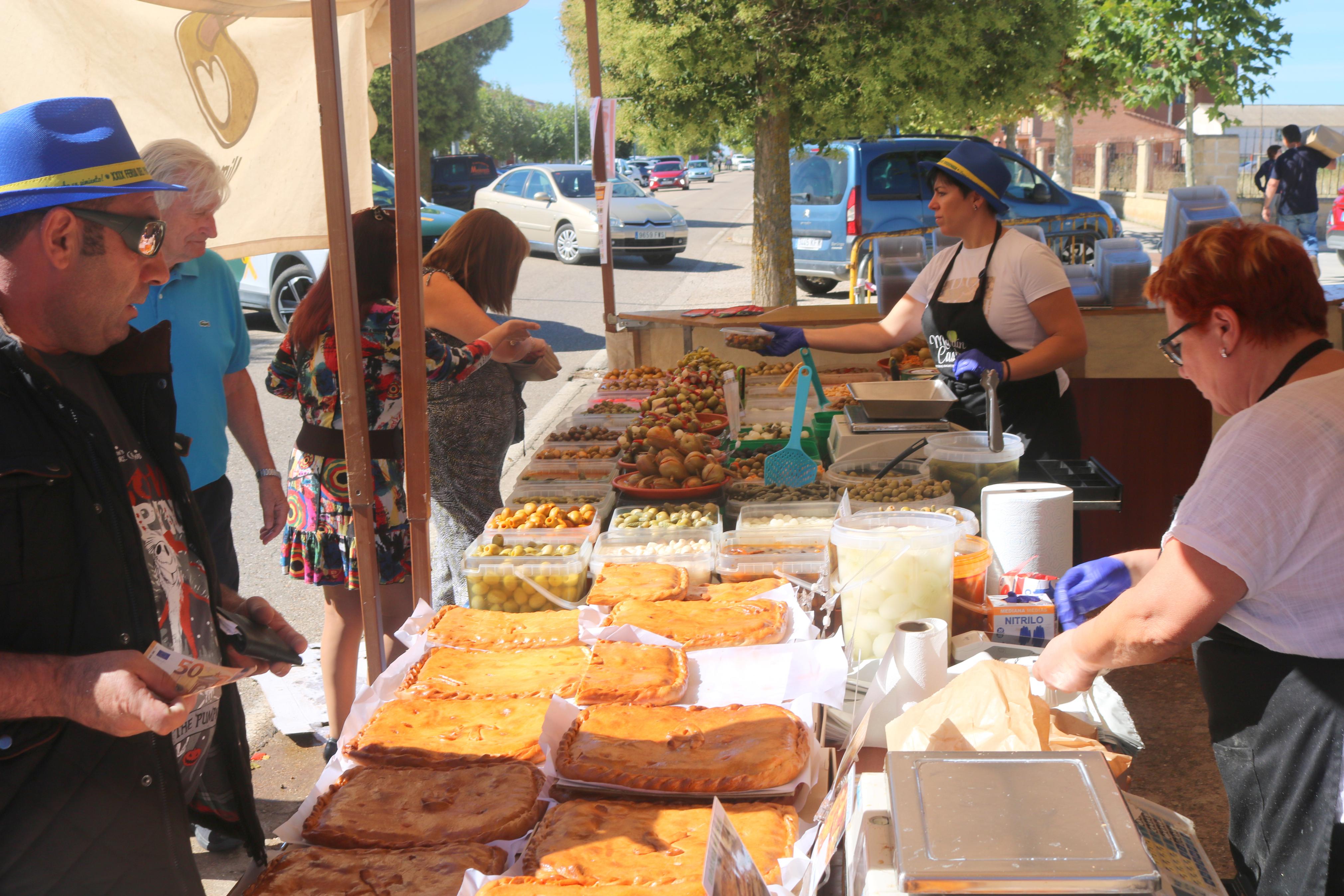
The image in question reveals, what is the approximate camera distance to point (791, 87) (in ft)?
30.7

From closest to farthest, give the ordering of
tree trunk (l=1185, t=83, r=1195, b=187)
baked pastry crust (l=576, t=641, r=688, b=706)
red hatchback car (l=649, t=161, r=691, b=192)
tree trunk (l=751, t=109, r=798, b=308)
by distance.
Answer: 1. baked pastry crust (l=576, t=641, r=688, b=706)
2. tree trunk (l=751, t=109, r=798, b=308)
3. tree trunk (l=1185, t=83, r=1195, b=187)
4. red hatchback car (l=649, t=161, r=691, b=192)

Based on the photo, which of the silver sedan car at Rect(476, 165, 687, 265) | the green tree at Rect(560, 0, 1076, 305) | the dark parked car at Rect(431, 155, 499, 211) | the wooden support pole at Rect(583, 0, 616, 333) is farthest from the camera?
the dark parked car at Rect(431, 155, 499, 211)

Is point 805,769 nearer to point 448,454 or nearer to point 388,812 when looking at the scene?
point 388,812

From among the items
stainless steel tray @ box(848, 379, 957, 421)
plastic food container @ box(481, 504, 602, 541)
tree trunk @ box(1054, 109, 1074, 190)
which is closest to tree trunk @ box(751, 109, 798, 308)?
stainless steel tray @ box(848, 379, 957, 421)

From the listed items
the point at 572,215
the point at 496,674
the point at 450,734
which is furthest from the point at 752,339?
the point at 572,215

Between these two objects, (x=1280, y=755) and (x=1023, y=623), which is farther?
(x=1023, y=623)

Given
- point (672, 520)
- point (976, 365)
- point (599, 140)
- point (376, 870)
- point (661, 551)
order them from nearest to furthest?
1. point (376, 870)
2. point (661, 551)
3. point (672, 520)
4. point (976, 365)
5. point (599, 140)

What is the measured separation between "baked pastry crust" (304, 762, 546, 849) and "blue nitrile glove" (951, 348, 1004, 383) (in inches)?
101

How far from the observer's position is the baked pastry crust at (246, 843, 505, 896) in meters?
1.55

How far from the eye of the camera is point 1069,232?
41.9 feet

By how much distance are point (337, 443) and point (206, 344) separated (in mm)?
542

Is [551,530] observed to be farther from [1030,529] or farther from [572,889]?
[572,889]

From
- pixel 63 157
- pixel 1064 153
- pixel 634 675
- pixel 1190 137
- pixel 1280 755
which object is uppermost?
pixel 1064 153

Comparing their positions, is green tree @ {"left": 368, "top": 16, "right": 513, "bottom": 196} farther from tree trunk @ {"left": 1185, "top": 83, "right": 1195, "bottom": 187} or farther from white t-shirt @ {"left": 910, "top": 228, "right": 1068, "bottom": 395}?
white t-shirt @ {"left": 910, "top": 228, "right": 1068, "bottom": 395}
